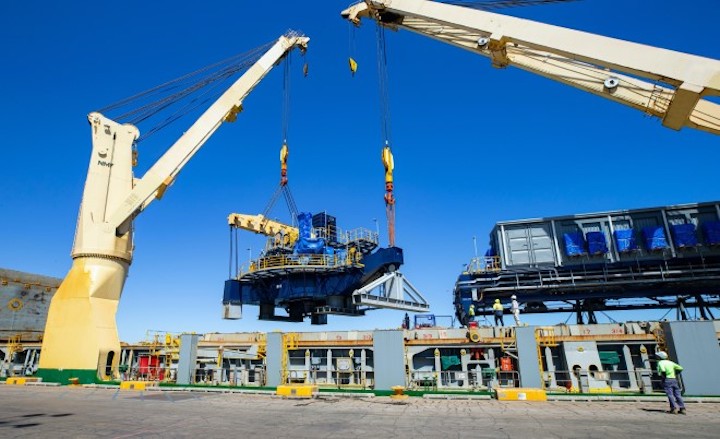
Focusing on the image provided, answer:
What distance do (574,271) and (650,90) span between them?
16.0 meters

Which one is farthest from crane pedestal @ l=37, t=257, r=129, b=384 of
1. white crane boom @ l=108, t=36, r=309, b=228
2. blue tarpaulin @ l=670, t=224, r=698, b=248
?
blue tarpaulin @ l=670, t=224, r=698, b=248

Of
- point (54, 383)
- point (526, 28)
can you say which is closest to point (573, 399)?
point (526, 28)

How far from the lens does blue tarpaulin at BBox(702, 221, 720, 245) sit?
93.4 ft

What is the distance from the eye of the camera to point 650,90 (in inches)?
741

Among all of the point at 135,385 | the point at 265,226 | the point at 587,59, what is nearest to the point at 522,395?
the point at 587,59

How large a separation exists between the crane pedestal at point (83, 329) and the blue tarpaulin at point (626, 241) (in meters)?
35.2

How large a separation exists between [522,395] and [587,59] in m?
14.1

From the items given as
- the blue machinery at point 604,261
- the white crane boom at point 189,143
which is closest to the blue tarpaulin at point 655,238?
the blue machinery at point 604,261

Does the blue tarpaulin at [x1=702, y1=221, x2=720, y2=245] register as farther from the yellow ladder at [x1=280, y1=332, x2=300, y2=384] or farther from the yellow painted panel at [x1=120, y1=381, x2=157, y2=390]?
the yellow painted panel at [x1=120, y1=381, x2=157, y2=390]

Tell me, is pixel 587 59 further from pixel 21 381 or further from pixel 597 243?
pixel 21 381

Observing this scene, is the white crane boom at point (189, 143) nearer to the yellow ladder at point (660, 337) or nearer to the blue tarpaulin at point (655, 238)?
the yellow ladder at point (660, 337)

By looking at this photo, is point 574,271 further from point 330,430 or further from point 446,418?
point 330,430

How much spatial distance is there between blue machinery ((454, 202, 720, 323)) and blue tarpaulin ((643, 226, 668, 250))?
0.19ft

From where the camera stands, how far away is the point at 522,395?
15.5 metres
